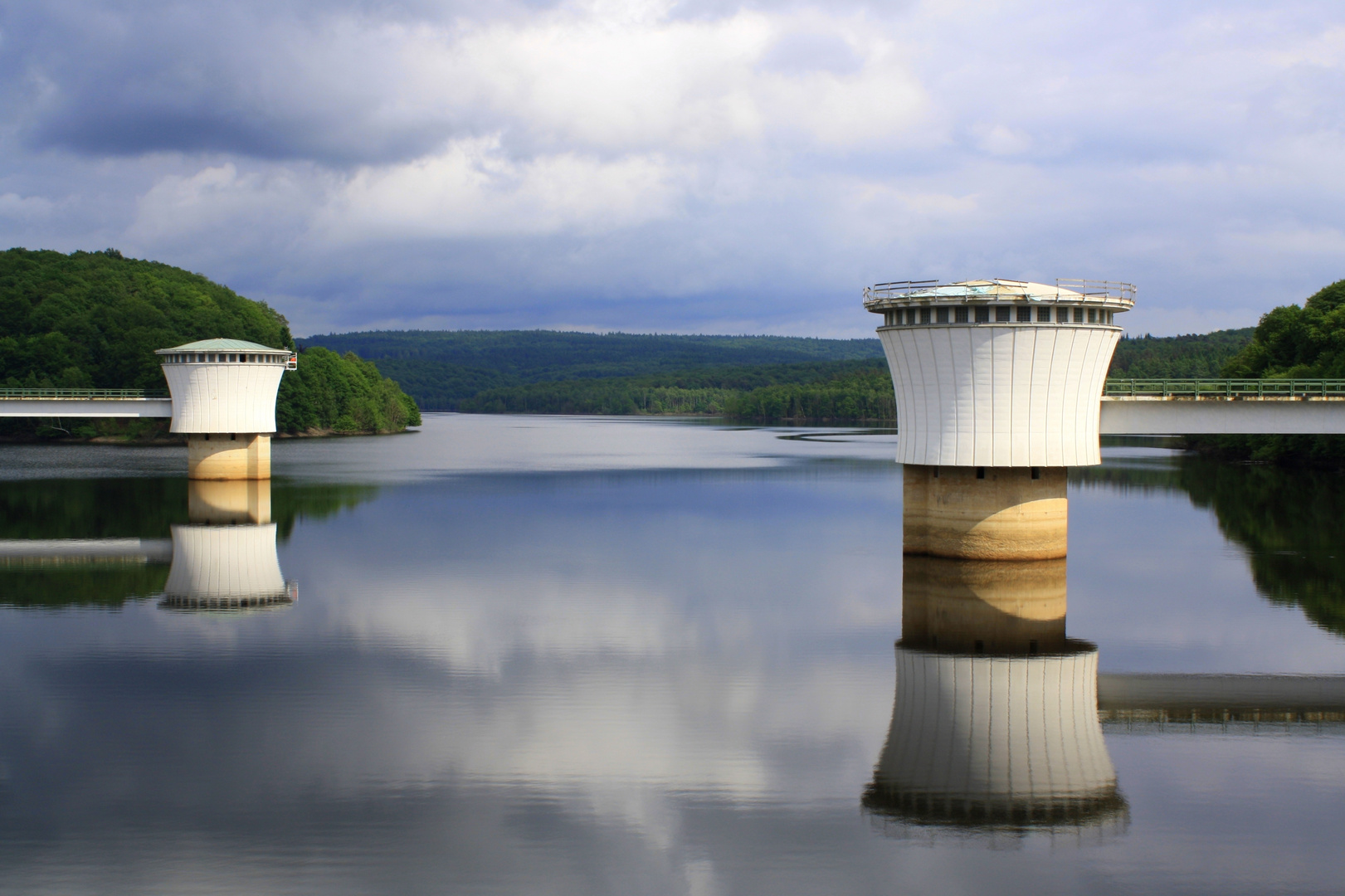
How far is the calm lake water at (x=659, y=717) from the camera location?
14.5 metres

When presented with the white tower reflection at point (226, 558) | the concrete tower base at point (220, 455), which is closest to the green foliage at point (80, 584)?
the white tower reflection at point (226, 558)

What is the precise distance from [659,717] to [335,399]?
4622 inches

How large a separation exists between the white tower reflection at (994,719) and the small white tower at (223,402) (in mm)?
42969

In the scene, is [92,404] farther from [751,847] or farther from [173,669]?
[751,847]

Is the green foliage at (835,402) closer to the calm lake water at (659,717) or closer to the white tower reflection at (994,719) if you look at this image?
the calm lake water at (659,717)

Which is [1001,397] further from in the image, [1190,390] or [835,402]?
[835,402]

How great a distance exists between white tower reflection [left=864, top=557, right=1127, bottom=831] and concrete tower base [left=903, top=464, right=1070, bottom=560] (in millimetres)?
1344

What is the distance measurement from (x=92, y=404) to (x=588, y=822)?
5882 centimetres

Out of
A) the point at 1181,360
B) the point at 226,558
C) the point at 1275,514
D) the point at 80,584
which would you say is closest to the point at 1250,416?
the point at 1275,514

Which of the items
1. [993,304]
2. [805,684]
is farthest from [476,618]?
[993,304]

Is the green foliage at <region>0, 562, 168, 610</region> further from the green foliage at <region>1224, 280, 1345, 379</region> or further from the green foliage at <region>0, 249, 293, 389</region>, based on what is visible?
the green foliage at <region>0, 249, 293, 389</region>

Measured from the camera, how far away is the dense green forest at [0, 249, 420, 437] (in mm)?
107625

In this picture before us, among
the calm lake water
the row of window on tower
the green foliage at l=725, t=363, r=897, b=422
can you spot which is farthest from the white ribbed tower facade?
the green foliage at l=725, t=363, r=897, b=422

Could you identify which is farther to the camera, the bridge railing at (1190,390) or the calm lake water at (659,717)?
the bridge railing at (1190,390)
